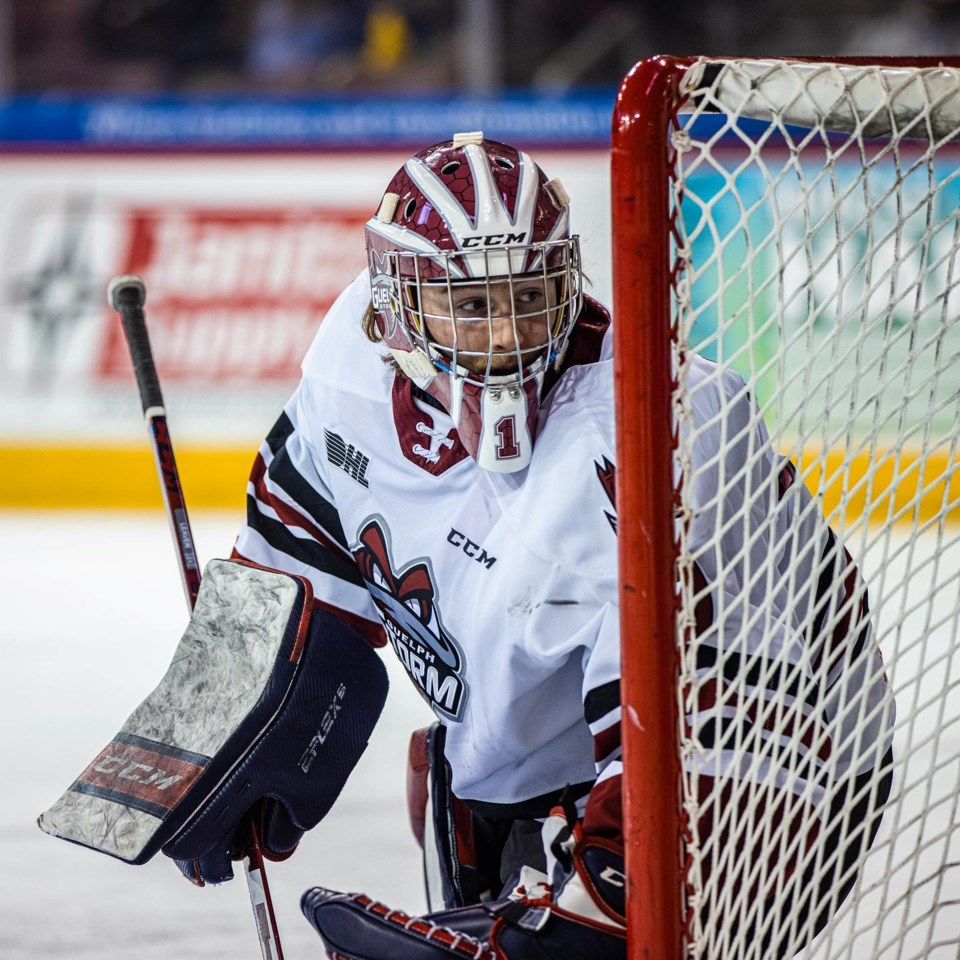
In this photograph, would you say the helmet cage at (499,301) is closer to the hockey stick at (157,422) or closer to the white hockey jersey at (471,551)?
the white hockey jersey at (471,551)

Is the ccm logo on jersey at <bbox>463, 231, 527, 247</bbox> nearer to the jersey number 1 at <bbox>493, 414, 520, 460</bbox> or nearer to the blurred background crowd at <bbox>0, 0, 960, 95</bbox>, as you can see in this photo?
the jersey number 1 at <bbox>493, 414, 520, 460</bbox>

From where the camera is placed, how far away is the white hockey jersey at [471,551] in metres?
1.29

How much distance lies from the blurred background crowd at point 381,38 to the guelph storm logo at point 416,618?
4606 mm

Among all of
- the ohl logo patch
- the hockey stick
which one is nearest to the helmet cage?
the ohl logo patch

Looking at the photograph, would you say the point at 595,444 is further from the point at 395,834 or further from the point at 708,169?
the point at 708,169

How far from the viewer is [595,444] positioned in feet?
4.24

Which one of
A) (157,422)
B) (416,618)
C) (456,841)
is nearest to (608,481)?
(416,618)

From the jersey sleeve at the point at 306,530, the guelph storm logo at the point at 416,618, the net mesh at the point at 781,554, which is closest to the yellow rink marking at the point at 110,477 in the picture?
the jersey sleeve at the point at 306,530

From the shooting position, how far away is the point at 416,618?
1517 mm

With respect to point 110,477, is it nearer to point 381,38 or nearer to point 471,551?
point 381,38

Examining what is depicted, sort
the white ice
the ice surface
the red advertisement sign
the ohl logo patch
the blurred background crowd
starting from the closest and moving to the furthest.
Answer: the ohl logo patch < the white ice < the ice surface < the red advertisement sign < the blurred background crowd

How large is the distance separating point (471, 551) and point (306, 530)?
32 cm

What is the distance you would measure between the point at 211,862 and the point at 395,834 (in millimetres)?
986

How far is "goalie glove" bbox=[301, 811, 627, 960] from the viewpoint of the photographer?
3.79ft
